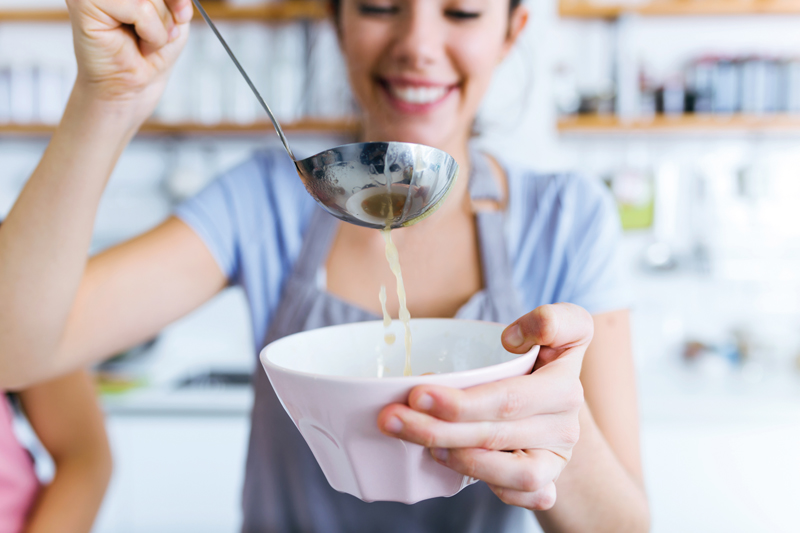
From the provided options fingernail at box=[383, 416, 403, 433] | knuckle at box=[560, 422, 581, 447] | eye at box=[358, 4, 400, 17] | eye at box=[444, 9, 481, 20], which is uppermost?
eye at box=[358, 4, 400, 17]

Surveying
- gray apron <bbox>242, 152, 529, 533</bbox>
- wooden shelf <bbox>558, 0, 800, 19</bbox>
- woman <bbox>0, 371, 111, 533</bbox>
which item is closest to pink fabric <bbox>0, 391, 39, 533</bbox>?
woman <bbox>0, 371, 111, 533</bbox>

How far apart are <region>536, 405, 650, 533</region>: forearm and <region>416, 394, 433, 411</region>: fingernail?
205 mm

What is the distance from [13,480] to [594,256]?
831 mm

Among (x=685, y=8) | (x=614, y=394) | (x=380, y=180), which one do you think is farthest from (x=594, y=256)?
(x=685, y=8)

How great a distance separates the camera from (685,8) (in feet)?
7.00

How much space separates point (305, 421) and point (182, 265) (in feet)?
1.66

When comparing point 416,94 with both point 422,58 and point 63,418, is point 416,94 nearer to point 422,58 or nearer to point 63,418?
point 422,58

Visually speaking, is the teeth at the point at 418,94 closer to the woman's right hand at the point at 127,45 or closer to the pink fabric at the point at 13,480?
the woman's right hand at the point at 127,45

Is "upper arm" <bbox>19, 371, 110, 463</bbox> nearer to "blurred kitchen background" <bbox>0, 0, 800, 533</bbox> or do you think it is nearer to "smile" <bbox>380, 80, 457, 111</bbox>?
"smile" <bbox>380, 80, 457, 111</bbox>

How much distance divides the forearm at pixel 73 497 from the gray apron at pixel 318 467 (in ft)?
0.66

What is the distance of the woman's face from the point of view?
30.6 inches

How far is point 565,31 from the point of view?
2.38m

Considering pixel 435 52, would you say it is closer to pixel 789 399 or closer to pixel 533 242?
pixel 533 242

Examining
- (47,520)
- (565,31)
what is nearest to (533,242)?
(47,520)
